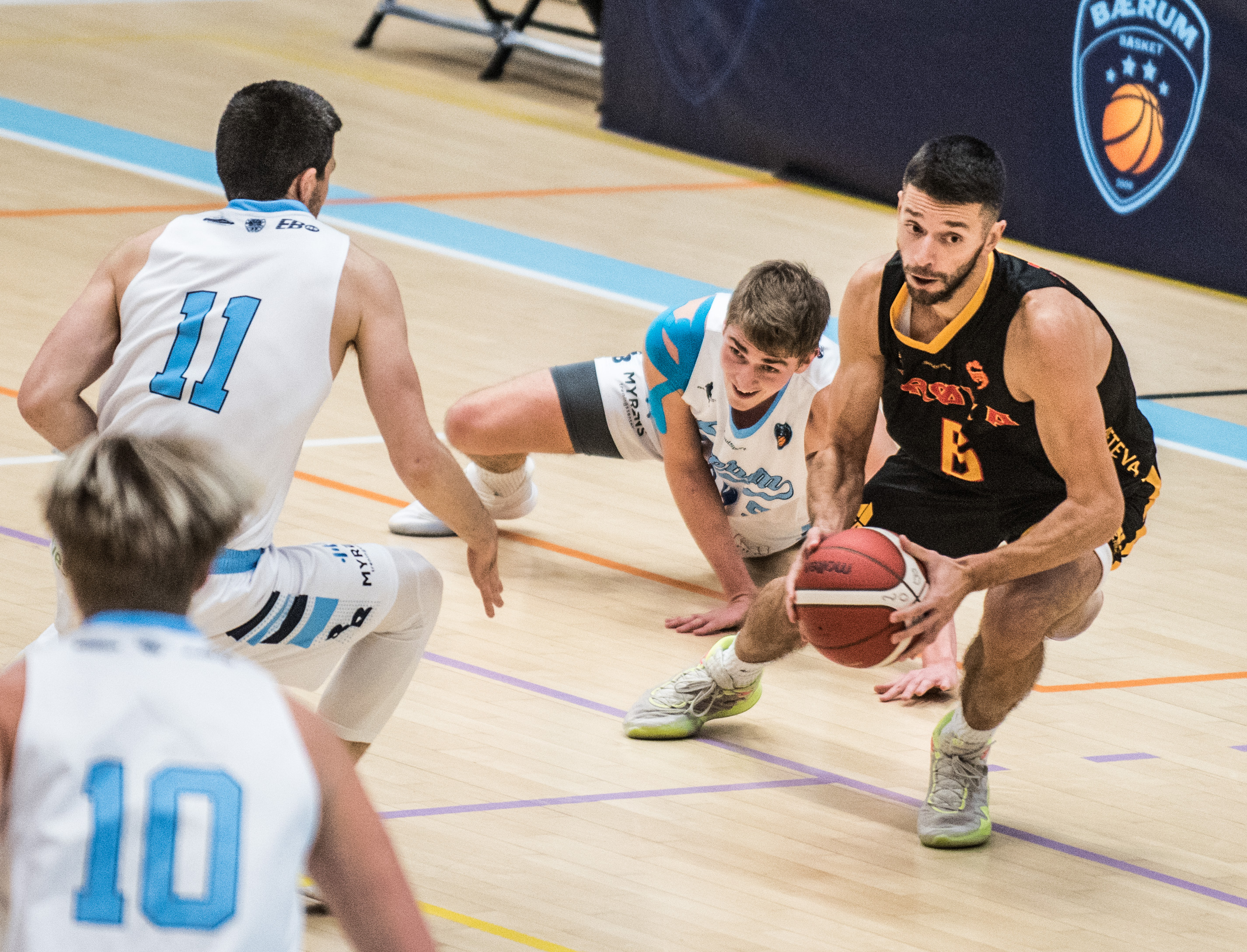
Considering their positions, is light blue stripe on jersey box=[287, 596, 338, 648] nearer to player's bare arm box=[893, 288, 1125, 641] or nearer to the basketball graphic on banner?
player's bare arm box=[893, 288, 1125, 641]

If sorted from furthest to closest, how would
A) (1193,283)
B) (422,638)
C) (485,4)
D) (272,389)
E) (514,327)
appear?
(485,4)
(1193,283)
(514,327)
(422,638)
(272,389)

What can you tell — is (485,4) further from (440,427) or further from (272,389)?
(272,389)

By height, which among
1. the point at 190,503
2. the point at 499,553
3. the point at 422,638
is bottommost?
the point at 499,553

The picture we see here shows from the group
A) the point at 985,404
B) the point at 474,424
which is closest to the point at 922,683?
the point at 985,404

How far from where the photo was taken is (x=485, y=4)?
12.8 metres

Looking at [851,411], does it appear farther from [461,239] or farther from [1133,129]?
[1133,129]

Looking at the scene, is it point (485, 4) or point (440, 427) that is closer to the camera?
point (440, 427)

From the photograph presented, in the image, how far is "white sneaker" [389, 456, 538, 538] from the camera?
16.9ft

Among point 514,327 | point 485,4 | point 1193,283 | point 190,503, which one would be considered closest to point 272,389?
point 190,503

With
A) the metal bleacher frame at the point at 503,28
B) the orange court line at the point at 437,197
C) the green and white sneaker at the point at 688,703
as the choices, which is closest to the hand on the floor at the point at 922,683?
the green and white sneaker at the point at 688,703

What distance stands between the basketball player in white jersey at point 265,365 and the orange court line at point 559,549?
6.47 ft

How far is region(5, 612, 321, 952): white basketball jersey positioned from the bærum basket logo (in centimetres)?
829

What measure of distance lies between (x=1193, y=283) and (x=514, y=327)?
4.10 metres

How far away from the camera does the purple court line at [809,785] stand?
3658 millimetres
